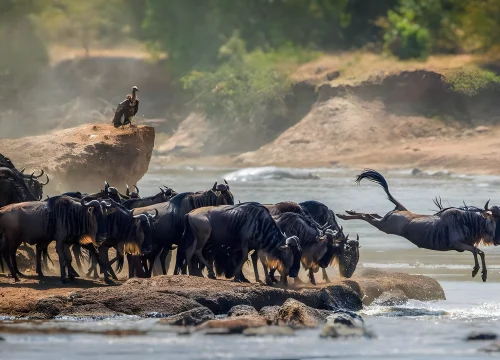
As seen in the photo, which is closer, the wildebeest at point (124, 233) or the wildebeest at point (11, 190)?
the wildebeest at point (124, 233)

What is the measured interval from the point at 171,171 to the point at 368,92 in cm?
1042

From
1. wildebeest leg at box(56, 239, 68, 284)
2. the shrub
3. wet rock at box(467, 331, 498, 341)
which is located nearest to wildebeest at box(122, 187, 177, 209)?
wildebeest leg at box(56, 239, 68, 284)

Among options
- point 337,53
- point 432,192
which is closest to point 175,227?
point 432,192

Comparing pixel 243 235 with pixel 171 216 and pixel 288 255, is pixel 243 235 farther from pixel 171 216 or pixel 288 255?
pixel 171 216

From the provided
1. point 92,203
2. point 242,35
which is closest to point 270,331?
point 92,203

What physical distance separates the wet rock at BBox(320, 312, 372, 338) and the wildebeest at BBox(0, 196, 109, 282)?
3.26 meters

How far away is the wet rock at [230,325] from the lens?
14.1m

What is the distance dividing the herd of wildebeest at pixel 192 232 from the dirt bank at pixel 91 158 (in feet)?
19.7

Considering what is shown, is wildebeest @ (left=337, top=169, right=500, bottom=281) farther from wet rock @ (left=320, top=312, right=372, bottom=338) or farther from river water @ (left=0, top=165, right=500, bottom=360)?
wet rock @ (left=320, top=312, right=372, bottom=338)

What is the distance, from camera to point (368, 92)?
2386 inches

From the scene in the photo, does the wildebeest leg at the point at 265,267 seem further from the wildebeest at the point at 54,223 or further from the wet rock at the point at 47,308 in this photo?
the wet rock at the point at 47,308

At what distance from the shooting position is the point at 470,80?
59656 millimetres

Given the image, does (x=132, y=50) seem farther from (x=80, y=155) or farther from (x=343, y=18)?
(x=80, y=155)

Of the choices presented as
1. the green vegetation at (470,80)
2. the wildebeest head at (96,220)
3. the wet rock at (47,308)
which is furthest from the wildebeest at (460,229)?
the green vegetation at (470,80)
